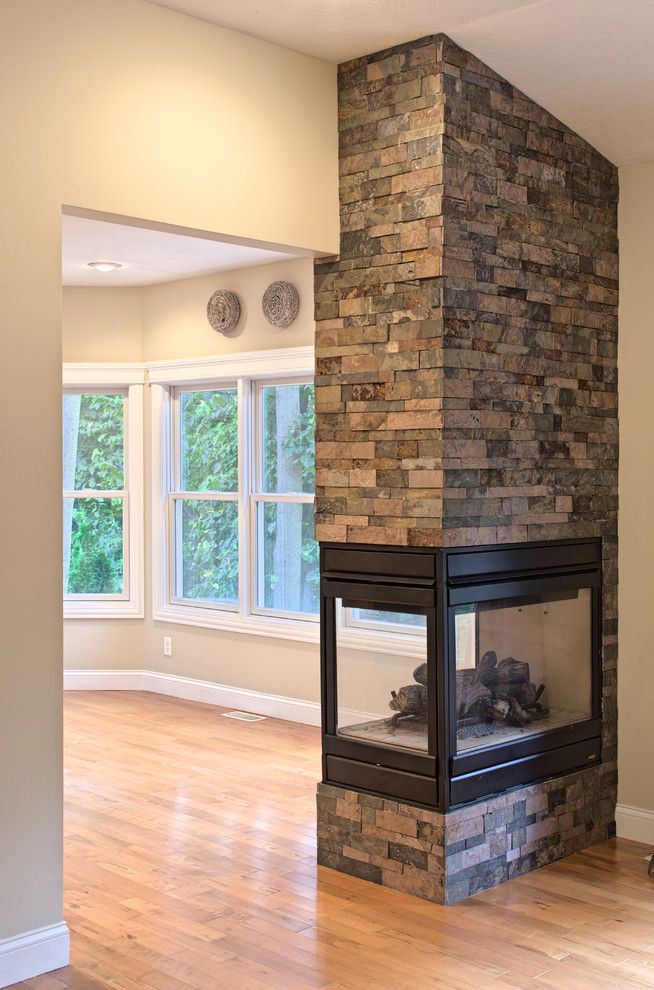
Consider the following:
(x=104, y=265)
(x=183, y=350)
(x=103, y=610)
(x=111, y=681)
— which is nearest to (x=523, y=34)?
(x=104, y=265)

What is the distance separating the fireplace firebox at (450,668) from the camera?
12.1 ft

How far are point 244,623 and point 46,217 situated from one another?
157 inches

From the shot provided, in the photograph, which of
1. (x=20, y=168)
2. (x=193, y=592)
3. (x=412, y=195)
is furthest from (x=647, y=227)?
(x=193, y=592)

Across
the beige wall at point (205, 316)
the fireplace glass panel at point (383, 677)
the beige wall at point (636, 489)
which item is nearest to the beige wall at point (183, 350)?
the beige wall at point (205, 316)

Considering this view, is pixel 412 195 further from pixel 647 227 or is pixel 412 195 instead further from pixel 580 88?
pixel 647 227

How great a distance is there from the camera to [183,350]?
23.7ft

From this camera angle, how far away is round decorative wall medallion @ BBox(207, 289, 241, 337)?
6.79 metres

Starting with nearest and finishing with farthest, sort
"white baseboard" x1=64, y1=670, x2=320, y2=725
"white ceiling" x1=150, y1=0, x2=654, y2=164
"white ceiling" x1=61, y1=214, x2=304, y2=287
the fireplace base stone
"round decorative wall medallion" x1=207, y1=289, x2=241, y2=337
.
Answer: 1. "white ceiling" x1=150, y1=0, x2=654, y2=164
2. the fireplace base stone
3. "white ceiling" x1=61, y1=214, x2=304, y2=287
4. "white baseboard" x1=64, y1=670, x2=320, y2=725
5. "round decorative wall medallion" x1=207, y1=289, x2=241, y2=337

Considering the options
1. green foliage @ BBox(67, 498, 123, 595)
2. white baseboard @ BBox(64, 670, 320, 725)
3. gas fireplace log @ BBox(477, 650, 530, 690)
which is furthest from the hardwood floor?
green foliage @ BBox(67, 498, 123, 595)

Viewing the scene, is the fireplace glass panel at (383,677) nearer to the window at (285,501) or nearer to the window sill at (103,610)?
the window at (285,501)

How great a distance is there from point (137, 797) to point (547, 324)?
2727 mm

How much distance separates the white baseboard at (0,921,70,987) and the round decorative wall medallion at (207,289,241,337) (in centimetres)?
425

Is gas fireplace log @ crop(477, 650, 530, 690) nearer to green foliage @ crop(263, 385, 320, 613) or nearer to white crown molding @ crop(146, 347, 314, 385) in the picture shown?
green foliage @ crop(263, 385, 320, 613)

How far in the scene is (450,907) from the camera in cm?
363
